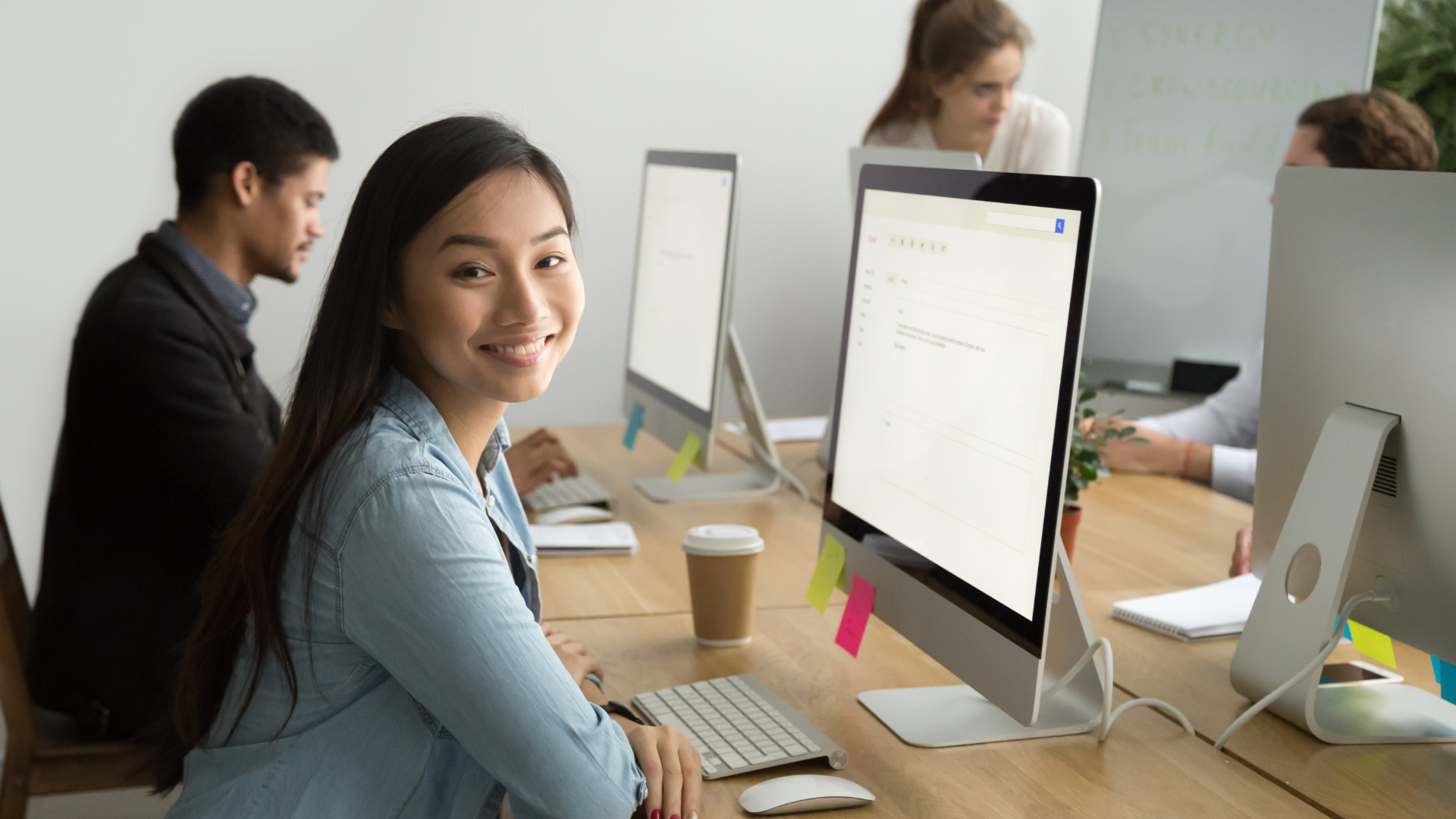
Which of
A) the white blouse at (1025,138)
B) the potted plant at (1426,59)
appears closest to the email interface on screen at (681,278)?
the white blouse at (1025,138)

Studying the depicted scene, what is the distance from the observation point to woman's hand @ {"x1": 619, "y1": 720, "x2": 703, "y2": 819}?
3.08ft

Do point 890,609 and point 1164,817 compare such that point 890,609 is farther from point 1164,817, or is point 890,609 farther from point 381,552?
point 381,552

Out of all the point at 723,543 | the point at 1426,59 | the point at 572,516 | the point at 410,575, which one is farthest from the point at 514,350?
the point at 1426,59

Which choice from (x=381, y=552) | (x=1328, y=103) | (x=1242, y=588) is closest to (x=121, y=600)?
(x=381, y=552)

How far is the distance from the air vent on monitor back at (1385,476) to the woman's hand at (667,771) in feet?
2.40

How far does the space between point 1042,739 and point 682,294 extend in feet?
3.52

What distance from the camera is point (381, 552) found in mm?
877

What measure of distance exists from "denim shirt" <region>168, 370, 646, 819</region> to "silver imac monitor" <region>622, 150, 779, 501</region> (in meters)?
0.86


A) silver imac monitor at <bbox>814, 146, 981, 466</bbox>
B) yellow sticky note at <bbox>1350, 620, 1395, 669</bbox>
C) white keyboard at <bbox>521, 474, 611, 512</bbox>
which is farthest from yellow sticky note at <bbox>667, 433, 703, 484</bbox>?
yellow sticky note at <bbox>1350, 620, 1395, 669</bbox>

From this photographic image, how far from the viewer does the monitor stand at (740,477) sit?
1973 millimetres

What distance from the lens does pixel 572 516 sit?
1.81m

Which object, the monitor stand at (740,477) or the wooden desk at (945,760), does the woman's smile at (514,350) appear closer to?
the wooden desk at (945,760)

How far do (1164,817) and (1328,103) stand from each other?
177 centimetres

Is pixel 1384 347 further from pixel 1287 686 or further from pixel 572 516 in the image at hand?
pixel 572 516
